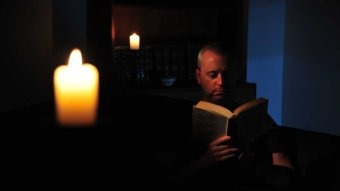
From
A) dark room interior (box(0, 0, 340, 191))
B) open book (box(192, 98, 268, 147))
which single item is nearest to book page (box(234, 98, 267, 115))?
open book (box(192, 98, 268, 147))

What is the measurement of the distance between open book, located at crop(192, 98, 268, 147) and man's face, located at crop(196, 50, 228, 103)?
0.16m

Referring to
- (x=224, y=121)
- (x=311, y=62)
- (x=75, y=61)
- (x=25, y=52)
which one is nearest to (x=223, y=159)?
(x=224, y=121)

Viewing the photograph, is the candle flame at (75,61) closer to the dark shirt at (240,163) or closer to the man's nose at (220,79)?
the dark shirt at (240,163)

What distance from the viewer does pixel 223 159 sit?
1264 mm

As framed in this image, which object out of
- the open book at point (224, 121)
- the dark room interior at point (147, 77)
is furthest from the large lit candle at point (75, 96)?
the open book at point (224, 121)

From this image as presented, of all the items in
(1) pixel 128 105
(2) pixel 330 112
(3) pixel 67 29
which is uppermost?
(3) pixel 67 29

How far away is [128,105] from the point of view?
5.17 feet

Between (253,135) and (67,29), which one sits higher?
(67,29)

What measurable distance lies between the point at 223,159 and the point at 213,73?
1.08ft

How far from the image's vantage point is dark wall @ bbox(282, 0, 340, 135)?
300 centimetres

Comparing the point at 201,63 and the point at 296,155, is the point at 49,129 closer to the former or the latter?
the point at 201,63

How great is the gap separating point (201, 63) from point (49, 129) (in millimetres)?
971

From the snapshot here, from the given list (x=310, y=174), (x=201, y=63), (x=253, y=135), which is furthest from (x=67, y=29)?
(x=310, y=174)

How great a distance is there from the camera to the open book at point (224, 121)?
4.13ft
